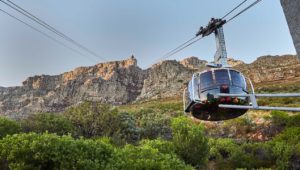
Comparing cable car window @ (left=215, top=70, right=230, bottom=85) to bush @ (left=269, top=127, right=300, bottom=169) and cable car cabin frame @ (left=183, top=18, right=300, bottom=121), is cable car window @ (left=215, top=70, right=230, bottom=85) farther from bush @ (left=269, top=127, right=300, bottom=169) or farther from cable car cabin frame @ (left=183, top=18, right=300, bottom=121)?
bush @ (left=269, top=127, right=300, bottom=169)

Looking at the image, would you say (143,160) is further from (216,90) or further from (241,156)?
(241,156)

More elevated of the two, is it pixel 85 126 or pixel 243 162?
pixel 85 126

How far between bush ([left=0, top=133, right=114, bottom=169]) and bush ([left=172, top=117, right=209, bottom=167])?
10.9 m

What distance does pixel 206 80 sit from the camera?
14.1 meters

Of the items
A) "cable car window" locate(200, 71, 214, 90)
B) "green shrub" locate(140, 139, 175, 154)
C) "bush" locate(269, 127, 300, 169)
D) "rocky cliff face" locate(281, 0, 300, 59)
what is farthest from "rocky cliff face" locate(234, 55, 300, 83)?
"rocky cliff face" locate(281, 0, 300, 59)

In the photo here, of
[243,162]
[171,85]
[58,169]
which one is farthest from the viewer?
[171,85]

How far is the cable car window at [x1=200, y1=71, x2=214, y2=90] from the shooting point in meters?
13.8

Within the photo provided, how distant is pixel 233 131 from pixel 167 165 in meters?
27.9

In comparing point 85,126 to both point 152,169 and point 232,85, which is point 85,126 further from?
point 232,85

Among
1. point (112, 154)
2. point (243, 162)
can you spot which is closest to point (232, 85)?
point (112, 154)

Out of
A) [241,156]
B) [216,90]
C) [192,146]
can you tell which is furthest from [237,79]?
[241,156]

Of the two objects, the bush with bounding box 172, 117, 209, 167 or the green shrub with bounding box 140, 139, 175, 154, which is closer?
the green shrub with bounding box 140, 139, 175, 154

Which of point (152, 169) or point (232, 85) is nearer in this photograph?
point (232, 85)

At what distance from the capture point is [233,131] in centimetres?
4600
